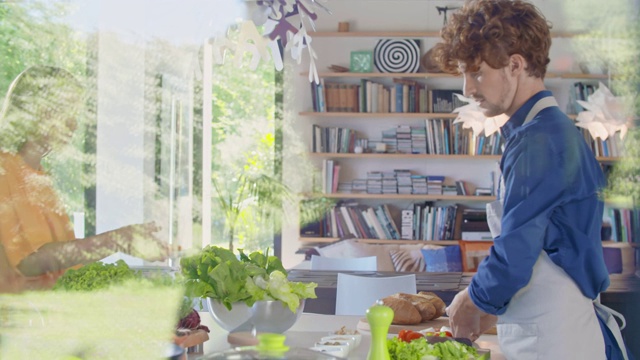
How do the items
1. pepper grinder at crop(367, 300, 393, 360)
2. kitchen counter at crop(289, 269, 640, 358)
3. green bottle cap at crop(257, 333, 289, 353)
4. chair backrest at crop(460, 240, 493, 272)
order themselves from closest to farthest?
green bottle cap at crop(257, 333, 289, 353) → pepper grinder at crop(367, 300, 393, 360) → kitchen counter at crop(289, 269, 640, 358) → chair backrest at crop(460, 240, 493, 272)

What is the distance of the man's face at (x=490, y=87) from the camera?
2.79ft

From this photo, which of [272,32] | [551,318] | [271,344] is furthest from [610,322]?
[271,344]

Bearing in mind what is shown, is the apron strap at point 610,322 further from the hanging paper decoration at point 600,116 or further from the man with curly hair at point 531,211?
the hanging paper decoration at point 600,116

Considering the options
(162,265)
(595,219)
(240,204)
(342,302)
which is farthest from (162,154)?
(240,204)

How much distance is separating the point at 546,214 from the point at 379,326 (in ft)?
0.89

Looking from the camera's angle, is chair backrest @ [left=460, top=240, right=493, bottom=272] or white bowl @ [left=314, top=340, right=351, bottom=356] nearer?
white bowl @ [left=314, top=340, right=351, bottom=356]

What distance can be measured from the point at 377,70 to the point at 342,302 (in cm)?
177

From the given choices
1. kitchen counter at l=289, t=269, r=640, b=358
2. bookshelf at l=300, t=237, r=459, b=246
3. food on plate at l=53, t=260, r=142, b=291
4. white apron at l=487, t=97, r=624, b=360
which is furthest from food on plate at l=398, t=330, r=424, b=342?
bookshelf at l=300, t=237, r=459, b=246

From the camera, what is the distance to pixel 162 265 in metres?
0.45

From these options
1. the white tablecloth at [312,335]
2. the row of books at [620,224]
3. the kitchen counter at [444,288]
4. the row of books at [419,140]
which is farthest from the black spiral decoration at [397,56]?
the white tablecloth at [312,335]

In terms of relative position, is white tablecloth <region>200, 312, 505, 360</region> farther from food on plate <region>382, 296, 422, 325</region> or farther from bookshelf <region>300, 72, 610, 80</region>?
bookshelf <region>300, 72, 610, 80</region>

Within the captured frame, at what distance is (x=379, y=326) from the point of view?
61 cm

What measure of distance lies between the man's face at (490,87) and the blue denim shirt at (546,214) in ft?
0.13

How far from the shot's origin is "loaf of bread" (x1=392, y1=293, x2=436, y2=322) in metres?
1.09
